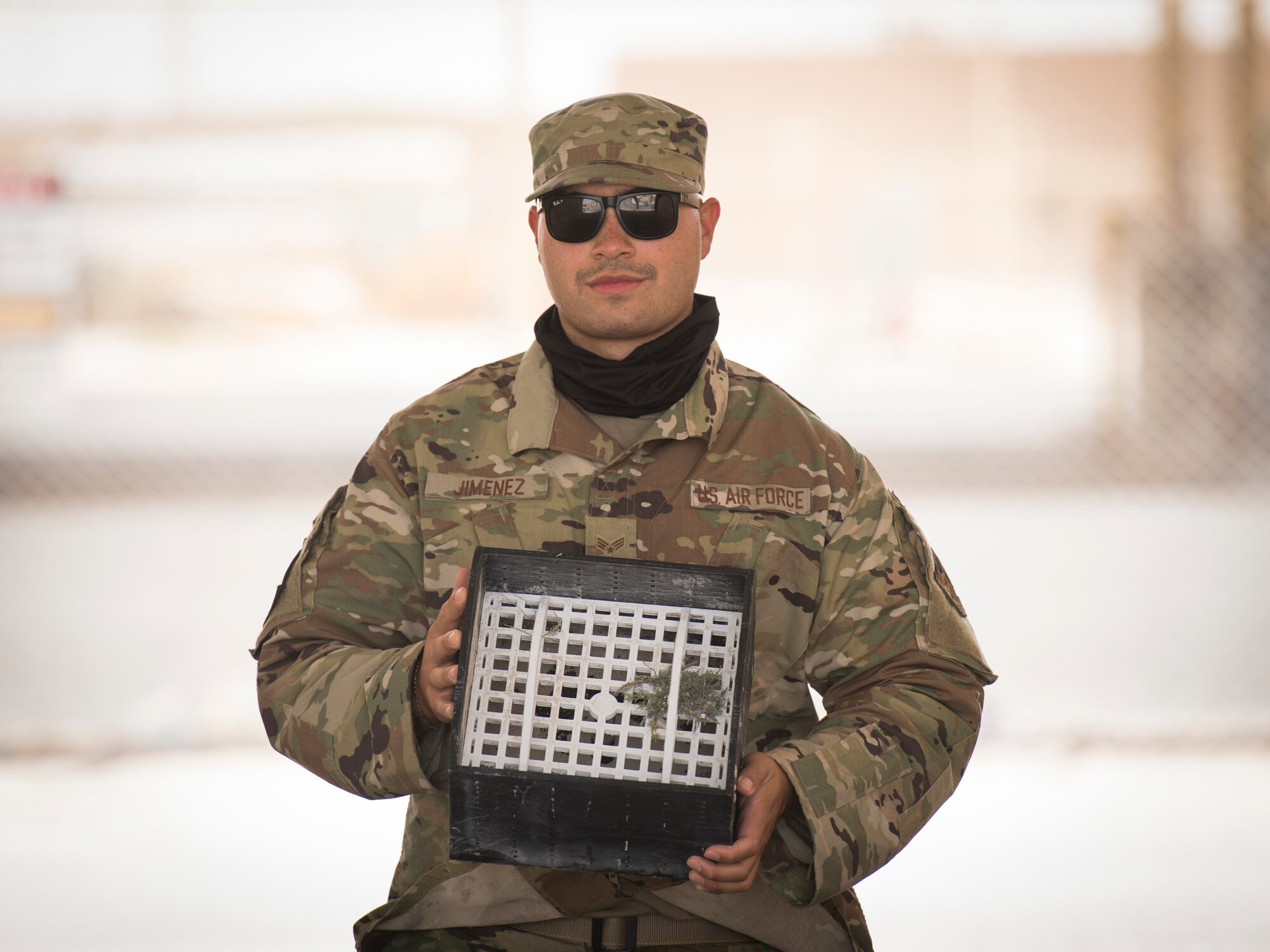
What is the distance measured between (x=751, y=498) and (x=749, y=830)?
20.4 inches

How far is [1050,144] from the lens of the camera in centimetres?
912

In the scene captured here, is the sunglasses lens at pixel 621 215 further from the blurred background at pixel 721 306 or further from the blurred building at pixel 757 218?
the blurred building at pixel 757 218

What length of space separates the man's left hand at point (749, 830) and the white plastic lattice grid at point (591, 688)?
64 mm

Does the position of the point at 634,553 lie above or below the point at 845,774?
above

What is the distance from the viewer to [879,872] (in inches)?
154

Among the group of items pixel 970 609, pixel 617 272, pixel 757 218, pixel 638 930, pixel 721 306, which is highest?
pixel 757 218

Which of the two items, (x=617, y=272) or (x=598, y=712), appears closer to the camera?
(x=598, y=712)

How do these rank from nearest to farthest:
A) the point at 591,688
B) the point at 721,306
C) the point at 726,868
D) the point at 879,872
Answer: the point at 726,868, the point at 591,688, the point at 879,872, the point at 721,306

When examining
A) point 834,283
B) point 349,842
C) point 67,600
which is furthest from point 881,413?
point 349,842

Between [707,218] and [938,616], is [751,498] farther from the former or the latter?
[707,218]

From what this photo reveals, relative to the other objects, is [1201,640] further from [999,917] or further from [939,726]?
[939,726]

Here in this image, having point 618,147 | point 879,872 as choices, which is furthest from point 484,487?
point 879,872

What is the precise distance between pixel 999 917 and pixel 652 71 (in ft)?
20.6

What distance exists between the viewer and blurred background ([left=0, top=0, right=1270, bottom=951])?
5.32 metres
